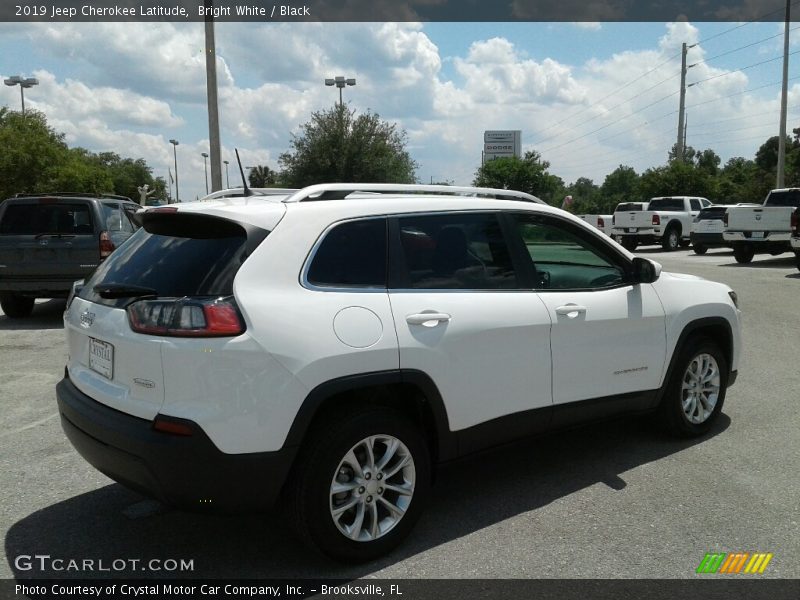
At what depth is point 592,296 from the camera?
4.46m

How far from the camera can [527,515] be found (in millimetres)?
4004

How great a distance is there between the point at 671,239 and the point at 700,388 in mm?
24490

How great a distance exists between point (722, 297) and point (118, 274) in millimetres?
3990

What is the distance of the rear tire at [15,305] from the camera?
36.6 feet

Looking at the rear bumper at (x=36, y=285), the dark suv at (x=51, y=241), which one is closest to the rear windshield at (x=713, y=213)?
the dark suv at (x=51, y=241)

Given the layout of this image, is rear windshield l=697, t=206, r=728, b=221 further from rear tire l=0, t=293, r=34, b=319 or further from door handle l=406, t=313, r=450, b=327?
door handle l=406, t=313, r=450, b=327

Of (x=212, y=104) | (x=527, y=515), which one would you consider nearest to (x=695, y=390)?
(x=527, y=515)

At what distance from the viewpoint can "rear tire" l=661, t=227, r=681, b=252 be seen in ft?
92.1

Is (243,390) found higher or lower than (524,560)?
higher

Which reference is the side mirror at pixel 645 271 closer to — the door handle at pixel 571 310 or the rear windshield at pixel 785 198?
the door handle at pixel 571 310

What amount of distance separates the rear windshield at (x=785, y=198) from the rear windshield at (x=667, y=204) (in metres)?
7.74

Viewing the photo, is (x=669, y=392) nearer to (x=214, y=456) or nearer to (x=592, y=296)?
(x=592, y=296)

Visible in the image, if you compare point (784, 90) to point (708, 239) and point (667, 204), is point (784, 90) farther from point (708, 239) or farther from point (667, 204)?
point (708, 239)

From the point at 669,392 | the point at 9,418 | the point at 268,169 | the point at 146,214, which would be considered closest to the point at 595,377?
the point at 669,392
